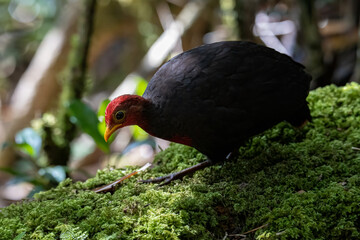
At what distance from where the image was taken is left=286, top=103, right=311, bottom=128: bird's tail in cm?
264

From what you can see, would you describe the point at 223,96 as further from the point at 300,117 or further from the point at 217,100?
the point at 300,117

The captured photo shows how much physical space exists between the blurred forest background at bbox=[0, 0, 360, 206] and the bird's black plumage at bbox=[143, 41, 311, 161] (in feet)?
4.94

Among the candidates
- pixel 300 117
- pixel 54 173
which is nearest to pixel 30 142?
pixel 54 173

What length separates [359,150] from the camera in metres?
2.48

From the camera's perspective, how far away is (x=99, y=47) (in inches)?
310

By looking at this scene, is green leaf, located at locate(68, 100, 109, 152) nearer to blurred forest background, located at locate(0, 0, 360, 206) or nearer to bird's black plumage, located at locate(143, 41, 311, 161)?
blurred forest background, located at locate(0, 0, 360, 206)

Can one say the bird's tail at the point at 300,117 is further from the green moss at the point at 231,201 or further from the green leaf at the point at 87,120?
the green leaf at the point at 87,120

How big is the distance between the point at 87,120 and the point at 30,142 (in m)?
0.68

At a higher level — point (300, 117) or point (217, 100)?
point (217, 100)

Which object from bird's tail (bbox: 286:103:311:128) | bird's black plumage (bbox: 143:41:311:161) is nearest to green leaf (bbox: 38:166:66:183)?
bird's black plumage (bbox: 143:41:311:161)

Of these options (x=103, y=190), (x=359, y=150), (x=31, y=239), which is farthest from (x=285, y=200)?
(x=31, y=239)

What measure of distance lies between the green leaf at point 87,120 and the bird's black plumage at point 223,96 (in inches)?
57.4

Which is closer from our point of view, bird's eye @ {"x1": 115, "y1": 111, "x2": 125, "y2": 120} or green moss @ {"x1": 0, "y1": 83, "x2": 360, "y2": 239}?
green moss @ {"x1": 0, "y1": 83, "x2": 360, "y2": 239}

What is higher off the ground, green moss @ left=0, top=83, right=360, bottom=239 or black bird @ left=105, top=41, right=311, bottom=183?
black bird @ left=105, top=41, right=311, bottom=183
